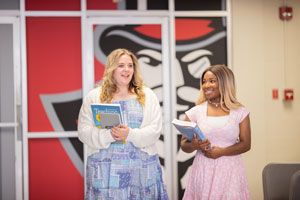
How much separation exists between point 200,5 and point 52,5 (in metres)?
1.92

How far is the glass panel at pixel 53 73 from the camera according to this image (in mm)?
4656

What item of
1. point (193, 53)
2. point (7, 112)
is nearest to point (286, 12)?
point (193, 53)

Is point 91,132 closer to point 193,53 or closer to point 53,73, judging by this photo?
point 53,73

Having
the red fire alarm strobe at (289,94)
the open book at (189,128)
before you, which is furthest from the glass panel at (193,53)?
the open book at (189,128)

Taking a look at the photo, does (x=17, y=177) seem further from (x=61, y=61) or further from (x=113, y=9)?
(x=113, y=9)

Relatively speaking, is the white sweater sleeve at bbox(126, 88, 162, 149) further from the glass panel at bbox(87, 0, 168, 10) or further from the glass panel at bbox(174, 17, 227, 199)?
the glass panel at bbox(87, 0, 168, 10)

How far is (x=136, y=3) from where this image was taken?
4758 mm

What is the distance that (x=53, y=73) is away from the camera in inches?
184

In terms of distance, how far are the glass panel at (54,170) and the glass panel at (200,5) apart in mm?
2276

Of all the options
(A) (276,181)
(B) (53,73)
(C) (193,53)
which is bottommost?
(A) (276,181)

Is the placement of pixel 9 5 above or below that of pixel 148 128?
above

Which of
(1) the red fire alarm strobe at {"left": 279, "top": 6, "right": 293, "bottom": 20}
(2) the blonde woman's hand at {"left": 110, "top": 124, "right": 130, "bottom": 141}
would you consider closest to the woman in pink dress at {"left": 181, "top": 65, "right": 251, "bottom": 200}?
(2) the blonde woman's hand at {"left": 110, "top": 124, "right": 130, "bottom": 141}

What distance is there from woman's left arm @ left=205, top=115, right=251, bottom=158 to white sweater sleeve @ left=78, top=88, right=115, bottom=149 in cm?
81

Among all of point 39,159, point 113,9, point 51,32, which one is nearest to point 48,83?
point 51,32
